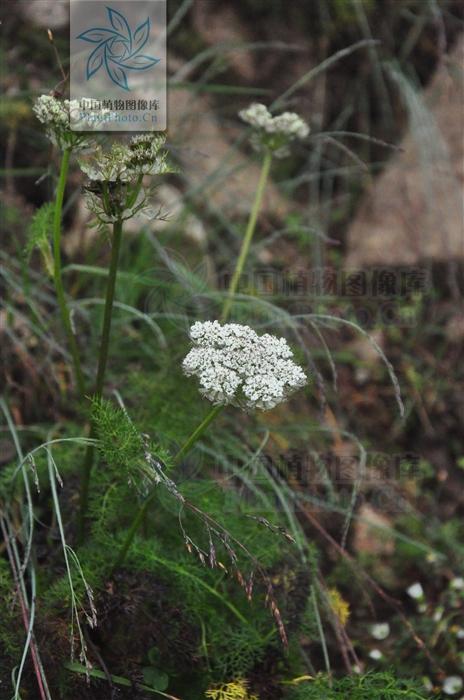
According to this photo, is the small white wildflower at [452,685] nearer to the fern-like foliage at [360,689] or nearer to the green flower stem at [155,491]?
the fern-like foliage at [360,689]

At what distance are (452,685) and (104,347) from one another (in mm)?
1225

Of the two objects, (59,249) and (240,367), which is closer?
(240,367)

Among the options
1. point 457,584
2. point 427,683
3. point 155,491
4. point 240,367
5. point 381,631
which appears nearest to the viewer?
point 240,367

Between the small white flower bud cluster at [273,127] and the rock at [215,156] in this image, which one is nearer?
the small white flower bud cluster at [273,127]

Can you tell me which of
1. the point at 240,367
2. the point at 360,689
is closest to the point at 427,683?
the point at 360,689

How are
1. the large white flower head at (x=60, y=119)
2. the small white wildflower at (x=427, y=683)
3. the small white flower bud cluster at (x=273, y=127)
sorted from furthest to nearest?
1. the small white flower bud cluster at (x=273, y=127)
2. the small white wildflower at (x=427, y=683)
3. the large white flower head at (x=60, y=119)

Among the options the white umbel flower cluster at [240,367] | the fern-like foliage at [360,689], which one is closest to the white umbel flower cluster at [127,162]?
the white umbel flower cluster at [240,367]

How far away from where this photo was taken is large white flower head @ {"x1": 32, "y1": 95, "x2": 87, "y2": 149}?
1343 millimetres

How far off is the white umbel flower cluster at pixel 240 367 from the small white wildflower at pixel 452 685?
3.37 feet

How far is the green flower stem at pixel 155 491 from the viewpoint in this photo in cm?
129

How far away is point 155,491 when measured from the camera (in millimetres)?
1376

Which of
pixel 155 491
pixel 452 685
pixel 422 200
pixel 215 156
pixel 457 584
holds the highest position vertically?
pixel 215 156

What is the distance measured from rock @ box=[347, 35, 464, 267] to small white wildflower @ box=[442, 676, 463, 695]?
1.67 meters

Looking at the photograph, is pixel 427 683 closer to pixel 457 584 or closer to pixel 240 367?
pixel 457 584
